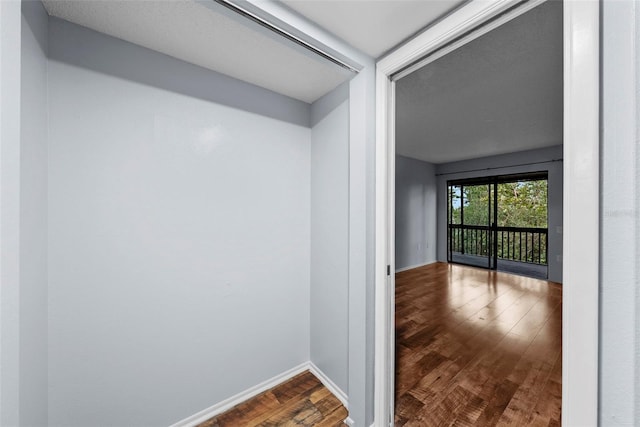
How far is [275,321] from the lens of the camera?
6.19ft

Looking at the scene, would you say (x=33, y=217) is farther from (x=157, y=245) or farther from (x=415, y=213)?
(x=415, y=213)

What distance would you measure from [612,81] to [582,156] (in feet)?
0.71

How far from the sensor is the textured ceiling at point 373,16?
110cm

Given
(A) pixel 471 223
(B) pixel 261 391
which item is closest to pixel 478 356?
(B) pixel 261 391

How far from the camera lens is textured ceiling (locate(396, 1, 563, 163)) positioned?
5.16 feet

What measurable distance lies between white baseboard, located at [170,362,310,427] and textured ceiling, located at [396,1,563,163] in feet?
8.86

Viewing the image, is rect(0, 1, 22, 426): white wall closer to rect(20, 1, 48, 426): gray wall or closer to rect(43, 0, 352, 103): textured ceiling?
rect(20, 1, 48, 426): gray wall

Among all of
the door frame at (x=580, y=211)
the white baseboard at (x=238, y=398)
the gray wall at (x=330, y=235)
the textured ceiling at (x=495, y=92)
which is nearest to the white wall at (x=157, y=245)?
the white baseboard at (x=238, y=398)

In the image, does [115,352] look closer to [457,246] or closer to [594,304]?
[594,304]

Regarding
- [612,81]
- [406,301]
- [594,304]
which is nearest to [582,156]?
[612,81]

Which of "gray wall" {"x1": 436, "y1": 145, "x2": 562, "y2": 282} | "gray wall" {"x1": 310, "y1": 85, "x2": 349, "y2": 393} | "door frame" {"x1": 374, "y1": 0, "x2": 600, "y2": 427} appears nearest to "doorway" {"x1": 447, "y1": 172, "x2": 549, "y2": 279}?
"gray wall" {"x1": 436, "y1": 145, "x2": 562, "y2": 282}

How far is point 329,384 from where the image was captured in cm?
184

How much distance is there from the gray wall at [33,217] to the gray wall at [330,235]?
5.02ft

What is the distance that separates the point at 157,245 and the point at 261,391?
132 cm
